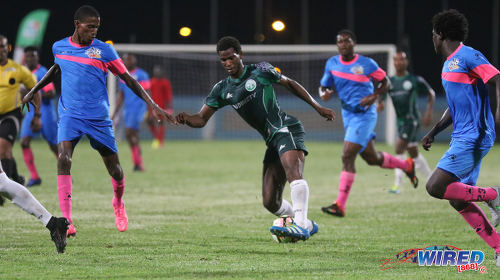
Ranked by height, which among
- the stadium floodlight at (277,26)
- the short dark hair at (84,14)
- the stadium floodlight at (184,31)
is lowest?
the stadium floodlight at (184,31)


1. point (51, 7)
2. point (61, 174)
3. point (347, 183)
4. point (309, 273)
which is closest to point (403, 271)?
point (309, 273)

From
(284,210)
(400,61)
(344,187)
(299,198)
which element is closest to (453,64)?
(299,198)

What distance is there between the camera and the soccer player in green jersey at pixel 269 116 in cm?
755

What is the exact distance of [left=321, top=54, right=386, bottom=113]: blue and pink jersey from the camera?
11.1 m

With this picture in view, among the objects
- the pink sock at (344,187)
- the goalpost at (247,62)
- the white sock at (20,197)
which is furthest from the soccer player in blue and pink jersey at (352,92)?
the goalpost at (247,62)

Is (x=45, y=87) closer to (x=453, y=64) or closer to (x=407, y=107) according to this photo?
(x=407, y=107)

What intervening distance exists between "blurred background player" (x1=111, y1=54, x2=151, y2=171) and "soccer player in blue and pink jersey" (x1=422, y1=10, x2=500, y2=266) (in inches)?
438

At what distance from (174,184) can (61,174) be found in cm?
652

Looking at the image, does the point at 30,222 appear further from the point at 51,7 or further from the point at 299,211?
the point at 51,7

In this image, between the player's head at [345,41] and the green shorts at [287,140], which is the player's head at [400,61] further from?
the green shorts at [287,140]

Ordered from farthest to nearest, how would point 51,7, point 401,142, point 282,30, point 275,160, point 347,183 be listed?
point 51,7 < point 282,30 < point 401,142 < point 347,183 < point 275,160

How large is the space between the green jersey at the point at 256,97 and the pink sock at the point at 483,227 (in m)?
2.05

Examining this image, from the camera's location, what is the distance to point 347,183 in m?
10.8

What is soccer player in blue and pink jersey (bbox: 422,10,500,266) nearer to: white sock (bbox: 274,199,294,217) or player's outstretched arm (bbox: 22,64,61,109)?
white sock (bbox: 274,199,294,217)
